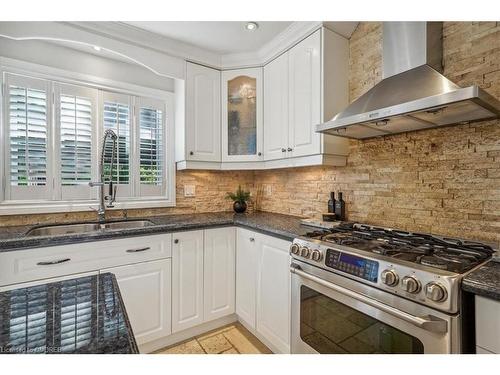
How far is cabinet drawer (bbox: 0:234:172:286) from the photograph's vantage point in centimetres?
147

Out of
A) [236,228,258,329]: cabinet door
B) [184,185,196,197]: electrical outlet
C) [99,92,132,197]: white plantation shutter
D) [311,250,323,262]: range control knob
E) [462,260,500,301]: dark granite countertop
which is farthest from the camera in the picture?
[184,185,196,197]: electrical outlet

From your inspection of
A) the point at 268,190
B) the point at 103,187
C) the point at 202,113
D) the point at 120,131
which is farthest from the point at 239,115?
the point at 103,187

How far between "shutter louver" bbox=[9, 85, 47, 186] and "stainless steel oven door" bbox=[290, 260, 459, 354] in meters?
2.07

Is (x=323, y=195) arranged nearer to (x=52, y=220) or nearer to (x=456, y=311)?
(x=456, y=311)

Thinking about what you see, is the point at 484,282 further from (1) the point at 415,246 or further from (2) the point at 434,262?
(1) the point at 415,246

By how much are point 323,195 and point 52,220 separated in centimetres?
223

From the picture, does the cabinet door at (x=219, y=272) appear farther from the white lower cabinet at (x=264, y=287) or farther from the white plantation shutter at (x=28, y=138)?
the white plantation shutter at (x=28, y=138)

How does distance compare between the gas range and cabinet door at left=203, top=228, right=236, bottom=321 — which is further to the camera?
cabinet door at left=203, top=228, right=236, bottom=321

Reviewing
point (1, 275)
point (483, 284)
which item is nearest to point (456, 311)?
point (483, 284)

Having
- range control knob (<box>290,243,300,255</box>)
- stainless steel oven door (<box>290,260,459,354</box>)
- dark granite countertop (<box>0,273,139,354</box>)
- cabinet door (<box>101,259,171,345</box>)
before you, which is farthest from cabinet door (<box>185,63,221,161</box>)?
dark granite countertop (<box>0,273,139,354</box>)

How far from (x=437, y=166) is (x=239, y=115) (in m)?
1.66

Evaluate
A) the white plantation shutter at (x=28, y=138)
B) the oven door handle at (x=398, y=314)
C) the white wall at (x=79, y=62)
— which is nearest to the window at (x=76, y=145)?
the white plantation shutter at (x=28, y=138)

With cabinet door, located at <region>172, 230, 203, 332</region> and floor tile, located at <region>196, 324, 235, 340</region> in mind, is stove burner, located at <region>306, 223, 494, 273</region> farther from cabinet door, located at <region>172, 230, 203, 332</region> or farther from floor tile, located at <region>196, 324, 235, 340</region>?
floor tile, located at <region>196, 324, 235, 340</region>
